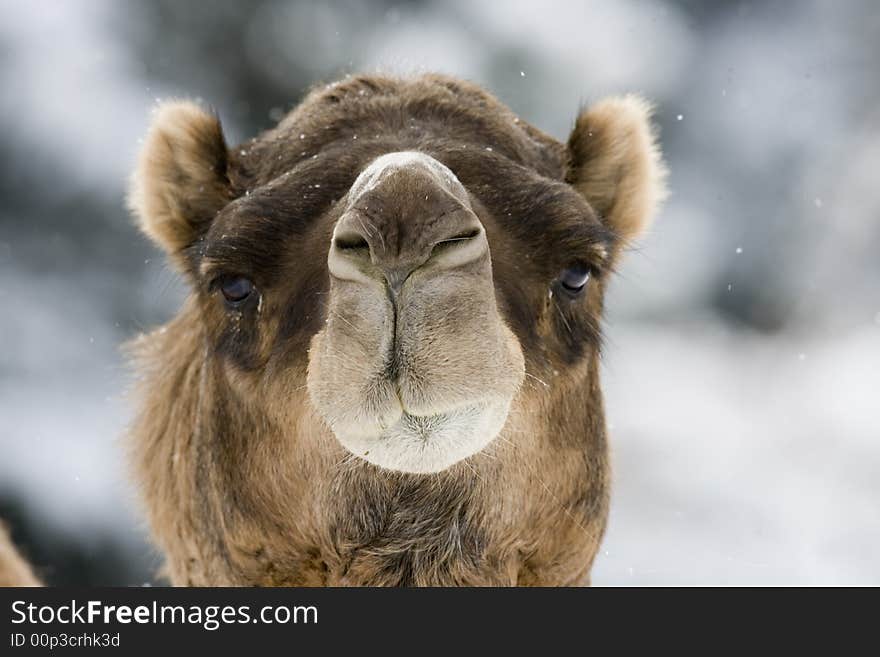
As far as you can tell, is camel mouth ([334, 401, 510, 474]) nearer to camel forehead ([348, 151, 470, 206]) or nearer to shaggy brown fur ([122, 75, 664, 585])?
shaggy brown fur ([122, 75, 664, 585])

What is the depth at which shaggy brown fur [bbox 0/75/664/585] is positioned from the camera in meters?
3.22

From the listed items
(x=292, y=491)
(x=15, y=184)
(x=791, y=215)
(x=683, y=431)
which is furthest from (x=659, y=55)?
(x=292, y=491)

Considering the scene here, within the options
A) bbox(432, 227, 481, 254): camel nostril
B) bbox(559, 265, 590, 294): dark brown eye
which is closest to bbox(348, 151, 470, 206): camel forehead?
bbox(432, 227, 481, 254): camel nostril

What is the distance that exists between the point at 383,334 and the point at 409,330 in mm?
Answer: 66

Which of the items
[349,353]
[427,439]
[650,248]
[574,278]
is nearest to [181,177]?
[574,278]

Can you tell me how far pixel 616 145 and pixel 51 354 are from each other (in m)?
10.8

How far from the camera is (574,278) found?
4039 millimetres

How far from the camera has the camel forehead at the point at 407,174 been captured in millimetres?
3354

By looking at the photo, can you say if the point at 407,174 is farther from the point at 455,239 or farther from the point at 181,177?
the point at 181,177

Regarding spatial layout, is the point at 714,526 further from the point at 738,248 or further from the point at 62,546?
the point at 62,546

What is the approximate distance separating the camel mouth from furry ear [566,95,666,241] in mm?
1746

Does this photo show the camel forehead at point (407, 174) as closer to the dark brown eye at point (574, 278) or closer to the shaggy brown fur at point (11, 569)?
the dark brown eye at point (574, 278)

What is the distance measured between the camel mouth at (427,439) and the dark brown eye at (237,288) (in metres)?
0.85

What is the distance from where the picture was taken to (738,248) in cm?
1644
